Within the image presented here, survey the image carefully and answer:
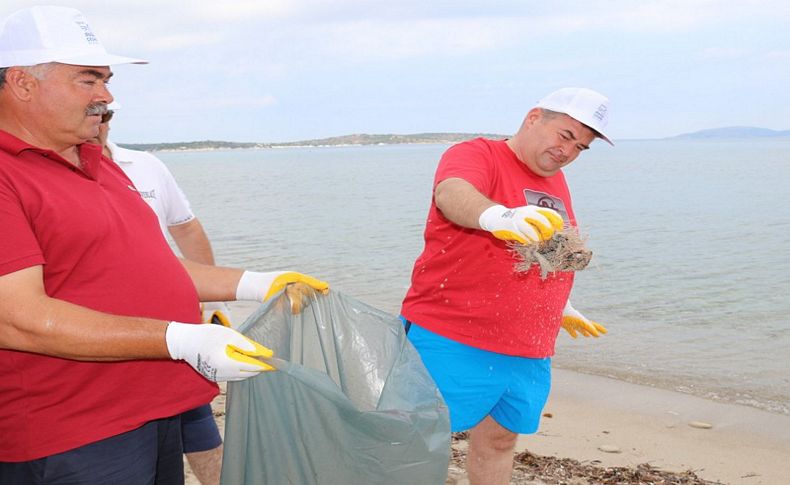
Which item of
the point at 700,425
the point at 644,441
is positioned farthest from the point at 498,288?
the point at 700,425

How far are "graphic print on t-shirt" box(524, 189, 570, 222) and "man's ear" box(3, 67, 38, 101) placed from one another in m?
1.76

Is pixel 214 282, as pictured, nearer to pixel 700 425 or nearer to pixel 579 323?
pixel 579 323

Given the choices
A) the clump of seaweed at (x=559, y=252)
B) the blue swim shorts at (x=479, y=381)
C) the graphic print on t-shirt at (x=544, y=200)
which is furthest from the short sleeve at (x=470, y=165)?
the blue swim shorts at (x=479, y=381)

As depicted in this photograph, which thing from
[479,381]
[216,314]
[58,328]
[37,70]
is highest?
[37,70]

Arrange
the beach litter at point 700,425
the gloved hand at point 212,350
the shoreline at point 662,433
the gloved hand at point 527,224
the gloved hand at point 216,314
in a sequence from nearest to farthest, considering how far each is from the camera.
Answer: the gloved hand at point 212,350
the gloved hand at point 527,224
the gloved hand at point 216,314
the shoreline at point 662,433
the beach litter at point 700,425

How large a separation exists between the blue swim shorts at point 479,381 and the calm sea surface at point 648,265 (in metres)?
0.52

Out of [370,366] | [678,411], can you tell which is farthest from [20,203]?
[678,411]

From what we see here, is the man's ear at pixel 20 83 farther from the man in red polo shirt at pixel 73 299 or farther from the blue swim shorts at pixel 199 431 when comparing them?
the blue swim shorts at pixel 199 431

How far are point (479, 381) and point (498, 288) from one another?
0.36m

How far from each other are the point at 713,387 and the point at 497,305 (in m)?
3.94

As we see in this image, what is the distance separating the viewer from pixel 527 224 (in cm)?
236

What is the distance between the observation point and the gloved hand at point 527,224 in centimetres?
236

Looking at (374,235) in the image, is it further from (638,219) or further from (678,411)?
(678,411)

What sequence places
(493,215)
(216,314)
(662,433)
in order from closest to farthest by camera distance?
(493,215), (216,314), (662,433)
